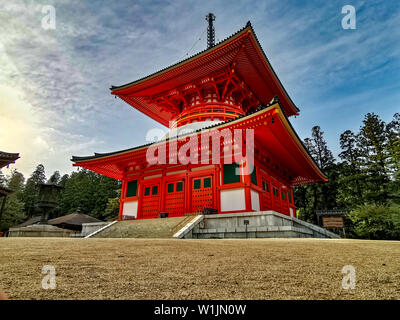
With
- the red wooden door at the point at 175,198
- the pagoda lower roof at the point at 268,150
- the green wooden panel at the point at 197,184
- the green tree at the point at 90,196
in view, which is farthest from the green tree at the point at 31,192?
the green wooden panel at the point at 197,184

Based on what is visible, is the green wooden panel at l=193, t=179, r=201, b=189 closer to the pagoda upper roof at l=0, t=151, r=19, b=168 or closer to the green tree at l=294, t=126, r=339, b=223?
the pagoda upper roof at l=0, t=151, r=19, b=168

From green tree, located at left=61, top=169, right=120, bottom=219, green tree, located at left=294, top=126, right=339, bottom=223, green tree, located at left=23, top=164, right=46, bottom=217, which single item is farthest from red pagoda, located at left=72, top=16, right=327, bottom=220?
green tree, located at left=23, top=164, right=46, bottom=217

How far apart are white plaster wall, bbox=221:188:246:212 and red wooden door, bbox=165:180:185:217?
217 centimetres

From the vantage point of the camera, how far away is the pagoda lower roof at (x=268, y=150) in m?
8.47

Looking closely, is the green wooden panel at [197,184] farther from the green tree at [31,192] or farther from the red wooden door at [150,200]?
the green tree at [31,192]

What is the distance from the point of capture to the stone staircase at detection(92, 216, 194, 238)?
8.28 m

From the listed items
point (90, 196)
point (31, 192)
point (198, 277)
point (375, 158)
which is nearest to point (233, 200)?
point (198, 277)

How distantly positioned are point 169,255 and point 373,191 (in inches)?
961

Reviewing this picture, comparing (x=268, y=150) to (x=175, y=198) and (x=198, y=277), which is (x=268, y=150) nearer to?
(x=175, y=198)

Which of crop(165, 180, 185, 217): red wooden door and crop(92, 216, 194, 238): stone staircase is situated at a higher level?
crop(165, 180, 185, 217): red wooden door

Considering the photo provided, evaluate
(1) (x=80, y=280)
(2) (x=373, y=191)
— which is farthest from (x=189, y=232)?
(2) (x=373, y=191)

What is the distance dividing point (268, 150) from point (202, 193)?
3891mm

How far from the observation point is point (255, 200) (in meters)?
10.4

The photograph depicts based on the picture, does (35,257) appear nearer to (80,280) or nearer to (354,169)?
(80,280)
